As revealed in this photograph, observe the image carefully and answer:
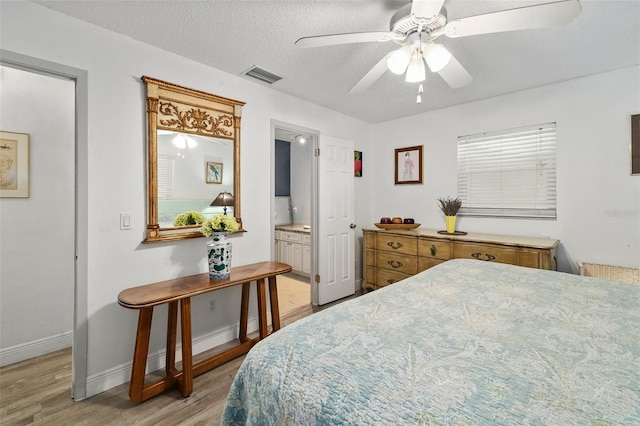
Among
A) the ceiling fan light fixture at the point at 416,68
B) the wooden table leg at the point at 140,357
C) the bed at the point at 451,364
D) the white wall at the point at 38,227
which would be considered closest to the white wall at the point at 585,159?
the ceiling fan light fixture at the point at 416,68

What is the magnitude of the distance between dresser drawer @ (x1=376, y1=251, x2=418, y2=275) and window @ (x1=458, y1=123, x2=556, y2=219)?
92 cm

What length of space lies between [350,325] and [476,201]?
116 inches

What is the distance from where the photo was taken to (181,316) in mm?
1901

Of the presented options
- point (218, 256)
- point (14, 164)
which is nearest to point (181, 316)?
point (218, 256)

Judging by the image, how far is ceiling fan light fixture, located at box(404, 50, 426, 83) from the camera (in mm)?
1640

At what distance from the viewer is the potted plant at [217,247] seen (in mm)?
2180

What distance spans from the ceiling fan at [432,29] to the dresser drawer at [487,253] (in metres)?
1.69

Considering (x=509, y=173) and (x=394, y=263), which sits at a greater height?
(x=509, y=173)

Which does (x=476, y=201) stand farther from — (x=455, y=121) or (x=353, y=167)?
(x=353, y=167)

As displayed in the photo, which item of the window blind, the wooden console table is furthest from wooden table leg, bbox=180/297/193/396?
the window blind

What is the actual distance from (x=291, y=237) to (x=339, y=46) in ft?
10.7

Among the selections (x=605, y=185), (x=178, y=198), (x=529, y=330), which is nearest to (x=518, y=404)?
(x=529, y=330)

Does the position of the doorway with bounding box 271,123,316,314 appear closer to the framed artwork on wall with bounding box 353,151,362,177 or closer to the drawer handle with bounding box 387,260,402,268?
the framed artwork on wall with bounding box 353,151,362,177

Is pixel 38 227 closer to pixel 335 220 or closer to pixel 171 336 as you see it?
pixel 171 336
